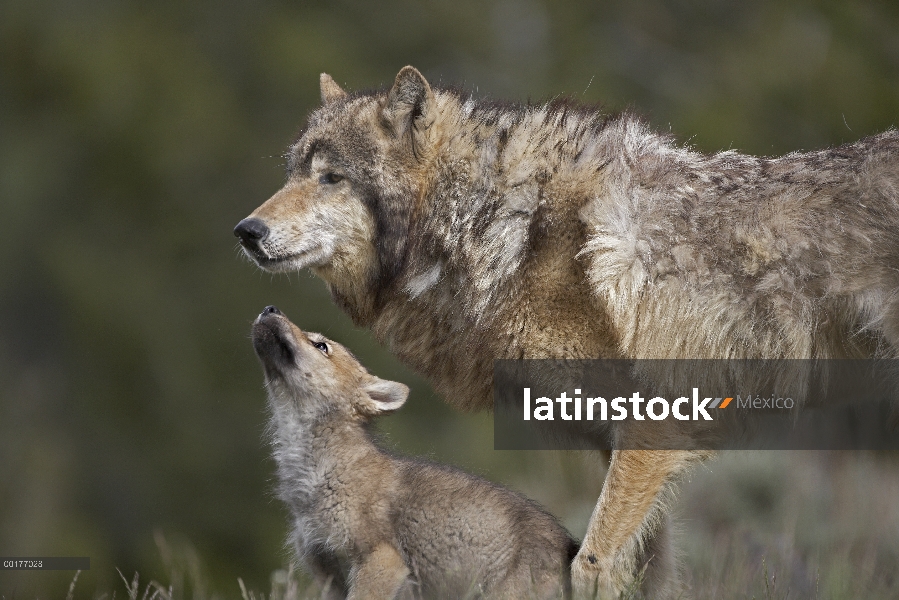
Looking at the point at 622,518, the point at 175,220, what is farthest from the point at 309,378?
the point at 175,220

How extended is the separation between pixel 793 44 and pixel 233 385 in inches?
343

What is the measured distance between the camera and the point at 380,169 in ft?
16.0

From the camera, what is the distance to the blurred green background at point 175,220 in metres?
13.6

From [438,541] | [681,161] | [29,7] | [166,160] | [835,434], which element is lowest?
[438,541]

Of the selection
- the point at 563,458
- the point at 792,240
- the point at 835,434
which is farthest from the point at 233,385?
the point at 792,240

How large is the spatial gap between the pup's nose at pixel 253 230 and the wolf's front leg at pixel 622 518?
177 centimetres

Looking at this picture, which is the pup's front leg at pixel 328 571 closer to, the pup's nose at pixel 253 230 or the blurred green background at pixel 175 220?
the pup's nose at pixel 253 230

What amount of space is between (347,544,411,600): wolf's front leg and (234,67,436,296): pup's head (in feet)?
4.17

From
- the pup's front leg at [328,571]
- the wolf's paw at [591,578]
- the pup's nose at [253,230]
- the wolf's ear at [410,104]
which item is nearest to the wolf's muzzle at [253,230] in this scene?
the pup's nose at [253,230]

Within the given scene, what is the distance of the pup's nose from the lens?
4.85 meters

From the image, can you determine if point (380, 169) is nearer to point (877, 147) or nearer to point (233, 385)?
point (877, 147)

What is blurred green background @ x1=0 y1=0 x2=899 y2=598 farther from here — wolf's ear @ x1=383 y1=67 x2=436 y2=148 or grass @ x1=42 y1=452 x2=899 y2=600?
wolf's ear @ x1=383 y1=67 x2=436 y2=148

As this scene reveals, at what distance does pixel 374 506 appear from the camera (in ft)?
15.2

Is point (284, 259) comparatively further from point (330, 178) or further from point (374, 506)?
point (374, 506)
